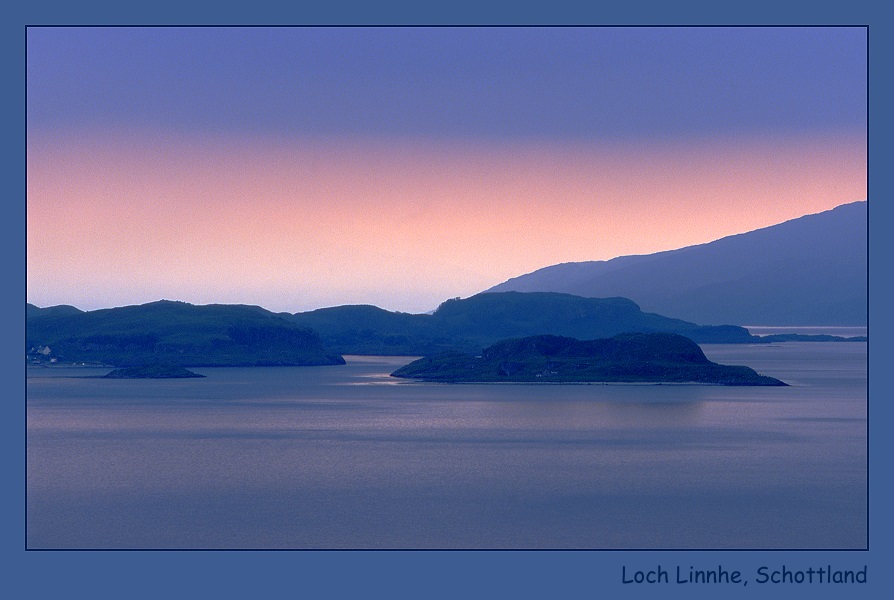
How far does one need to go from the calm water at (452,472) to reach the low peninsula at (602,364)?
18.2 meters

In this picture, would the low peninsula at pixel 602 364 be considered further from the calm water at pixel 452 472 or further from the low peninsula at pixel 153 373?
the low peninsula at pixel 153 373

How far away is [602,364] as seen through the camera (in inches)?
5428

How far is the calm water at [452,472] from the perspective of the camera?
128ft

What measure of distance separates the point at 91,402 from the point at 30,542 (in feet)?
265

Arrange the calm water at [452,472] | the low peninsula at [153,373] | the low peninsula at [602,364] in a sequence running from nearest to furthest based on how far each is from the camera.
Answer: the calm water at [452,472]
the low peninsula at [602,364]
the low peninsula at [153,373]

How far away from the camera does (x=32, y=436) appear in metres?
79.4

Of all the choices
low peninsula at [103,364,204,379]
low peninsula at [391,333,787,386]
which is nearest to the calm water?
low peninsula at [391,333,787,386]

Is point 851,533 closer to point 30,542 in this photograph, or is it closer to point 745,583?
point 745,583

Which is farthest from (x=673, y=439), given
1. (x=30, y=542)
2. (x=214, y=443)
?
(x=30, y=542)

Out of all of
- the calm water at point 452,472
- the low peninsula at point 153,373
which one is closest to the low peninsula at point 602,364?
the calm water at point 452,472

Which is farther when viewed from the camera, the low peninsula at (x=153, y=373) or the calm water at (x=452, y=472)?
the low peninsula at (x=153, y=373)

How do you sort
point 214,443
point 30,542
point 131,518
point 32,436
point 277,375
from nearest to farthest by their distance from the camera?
point 30,542
point 131,518
point 214,443
point 32,436
point 277,375

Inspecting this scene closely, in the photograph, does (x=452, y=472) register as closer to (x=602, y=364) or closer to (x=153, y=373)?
(x=602, y=364)

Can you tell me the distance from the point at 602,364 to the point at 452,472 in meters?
83.6
